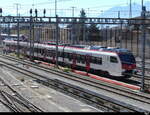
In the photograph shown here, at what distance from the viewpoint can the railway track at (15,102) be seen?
15.9 meters

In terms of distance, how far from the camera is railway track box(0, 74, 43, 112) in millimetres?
15927

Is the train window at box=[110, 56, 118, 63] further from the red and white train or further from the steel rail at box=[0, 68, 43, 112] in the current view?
the steel rail at box=[0, 68, 43, 112]

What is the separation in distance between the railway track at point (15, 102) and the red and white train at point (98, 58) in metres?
8.95

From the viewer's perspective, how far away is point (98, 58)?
28578 millimetres

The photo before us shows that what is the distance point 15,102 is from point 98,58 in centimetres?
1229

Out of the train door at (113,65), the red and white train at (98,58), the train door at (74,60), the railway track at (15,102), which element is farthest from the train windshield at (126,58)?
the railway track at (15,102)

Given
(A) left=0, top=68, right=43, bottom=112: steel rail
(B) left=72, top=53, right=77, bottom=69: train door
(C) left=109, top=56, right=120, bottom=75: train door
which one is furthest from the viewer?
(B) left=72, top=53, right=77, bottom=69: train door

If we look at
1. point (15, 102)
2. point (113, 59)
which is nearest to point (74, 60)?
point (113, 59)

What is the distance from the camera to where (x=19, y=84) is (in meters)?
24.9

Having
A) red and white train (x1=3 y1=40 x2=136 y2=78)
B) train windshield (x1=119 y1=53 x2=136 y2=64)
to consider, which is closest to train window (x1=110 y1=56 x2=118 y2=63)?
red and white train (x1=3 y1=40 x2=136 y2=78)

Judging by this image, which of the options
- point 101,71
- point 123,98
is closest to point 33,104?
point 123,98

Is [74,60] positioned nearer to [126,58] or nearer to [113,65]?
[113,65]

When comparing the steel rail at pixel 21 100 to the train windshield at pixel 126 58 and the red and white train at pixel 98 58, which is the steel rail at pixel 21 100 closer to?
the red and white train at pixel 98 58

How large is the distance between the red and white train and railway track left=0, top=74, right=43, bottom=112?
8952 millimetres
